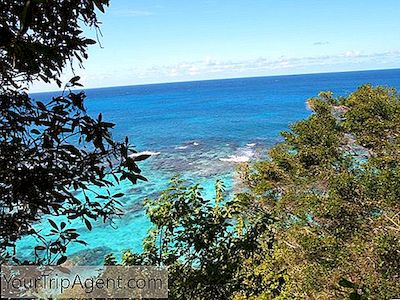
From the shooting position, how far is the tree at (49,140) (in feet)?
4.91

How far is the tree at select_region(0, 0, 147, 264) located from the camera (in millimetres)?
1495

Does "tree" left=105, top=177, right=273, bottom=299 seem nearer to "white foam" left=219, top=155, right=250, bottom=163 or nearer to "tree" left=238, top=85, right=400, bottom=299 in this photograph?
"tree" left=238, top=85, right=400, bottom=299

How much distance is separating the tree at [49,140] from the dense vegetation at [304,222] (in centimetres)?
106

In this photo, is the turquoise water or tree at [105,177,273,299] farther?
the turquoise water

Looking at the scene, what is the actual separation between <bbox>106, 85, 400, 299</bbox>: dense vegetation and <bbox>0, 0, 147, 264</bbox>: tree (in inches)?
41.9

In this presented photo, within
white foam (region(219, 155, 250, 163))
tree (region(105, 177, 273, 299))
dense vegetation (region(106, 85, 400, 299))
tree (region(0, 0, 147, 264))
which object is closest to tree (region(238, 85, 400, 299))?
dense vegetation (region(106, 85, 400, 299))

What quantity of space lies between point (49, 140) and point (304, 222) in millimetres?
7434

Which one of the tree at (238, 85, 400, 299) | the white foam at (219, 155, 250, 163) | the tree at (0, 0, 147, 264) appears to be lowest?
the white foam at (219, 155, 250, 163)

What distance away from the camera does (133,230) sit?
1652cm

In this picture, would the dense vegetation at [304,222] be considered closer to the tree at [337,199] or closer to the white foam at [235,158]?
the tree at [337,199]

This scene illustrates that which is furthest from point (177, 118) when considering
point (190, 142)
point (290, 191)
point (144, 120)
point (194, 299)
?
point (194, 299)

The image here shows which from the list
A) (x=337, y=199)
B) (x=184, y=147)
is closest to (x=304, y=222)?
(x=337, y=199)

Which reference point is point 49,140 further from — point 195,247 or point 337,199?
point 337,199

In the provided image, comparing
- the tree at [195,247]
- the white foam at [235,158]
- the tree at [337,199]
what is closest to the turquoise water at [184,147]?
the white foam at [235,158]
